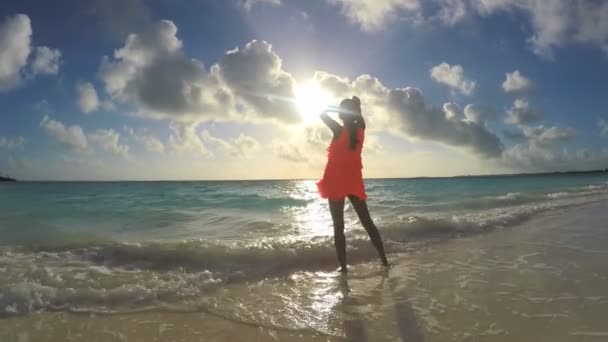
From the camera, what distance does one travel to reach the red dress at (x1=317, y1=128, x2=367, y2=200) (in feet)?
16.0

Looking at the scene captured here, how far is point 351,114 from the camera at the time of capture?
4723mm

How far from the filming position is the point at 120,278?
458cm

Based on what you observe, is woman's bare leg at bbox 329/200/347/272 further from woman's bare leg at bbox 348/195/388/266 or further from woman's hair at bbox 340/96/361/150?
woman's hair at bbox 340/96/361/150

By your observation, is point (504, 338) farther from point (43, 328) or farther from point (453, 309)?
point (43, 328)

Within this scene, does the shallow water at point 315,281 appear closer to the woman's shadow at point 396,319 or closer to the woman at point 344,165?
the woman's shadow at point 396,319

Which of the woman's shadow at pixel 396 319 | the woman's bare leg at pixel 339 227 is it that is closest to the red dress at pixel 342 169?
the woman's bare leg at pixel 339 227

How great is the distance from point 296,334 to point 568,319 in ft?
7.41

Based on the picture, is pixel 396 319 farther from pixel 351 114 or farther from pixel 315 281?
pixel 351 114

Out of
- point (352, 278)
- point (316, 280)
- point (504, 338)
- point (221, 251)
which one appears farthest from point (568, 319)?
point (221, 251)

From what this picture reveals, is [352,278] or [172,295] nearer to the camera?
[172,295]

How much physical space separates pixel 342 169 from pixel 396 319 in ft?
6.92

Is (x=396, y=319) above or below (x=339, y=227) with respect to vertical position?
below

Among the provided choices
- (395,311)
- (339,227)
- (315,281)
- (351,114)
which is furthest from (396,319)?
(351,114)

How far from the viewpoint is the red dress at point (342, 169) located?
4891 millimetres
